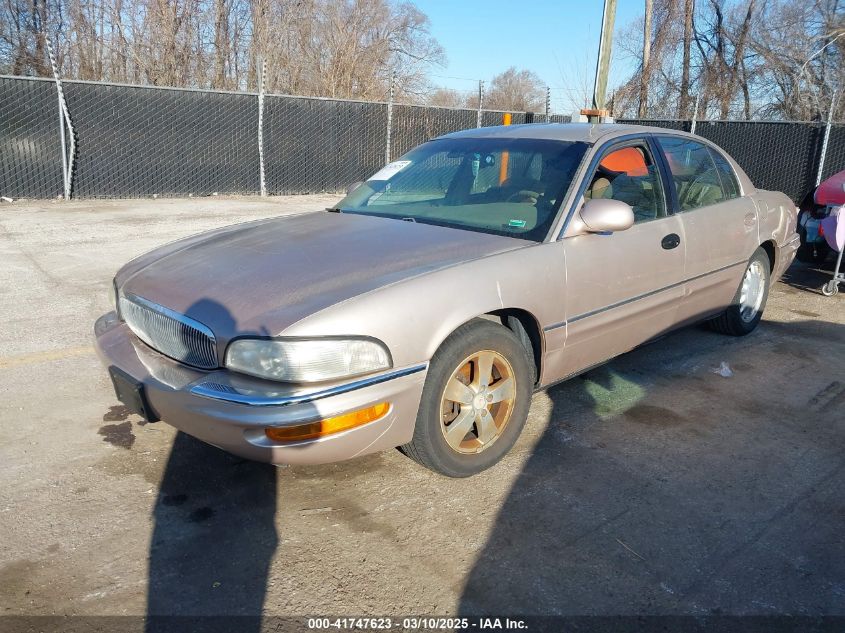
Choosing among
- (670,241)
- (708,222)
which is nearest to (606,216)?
(670,241)

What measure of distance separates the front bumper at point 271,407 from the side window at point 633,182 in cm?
171

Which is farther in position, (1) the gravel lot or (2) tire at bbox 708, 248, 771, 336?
(2) tire at bbox 708, 248, 771, 336

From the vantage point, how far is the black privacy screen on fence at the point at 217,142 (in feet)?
37.8

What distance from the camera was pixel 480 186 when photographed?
3.92m

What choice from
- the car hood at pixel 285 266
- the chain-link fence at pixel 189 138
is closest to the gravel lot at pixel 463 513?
the car hood at pixel 285 266

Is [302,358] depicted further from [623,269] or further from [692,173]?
[692,173]

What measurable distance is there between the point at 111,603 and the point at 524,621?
55.3 inches

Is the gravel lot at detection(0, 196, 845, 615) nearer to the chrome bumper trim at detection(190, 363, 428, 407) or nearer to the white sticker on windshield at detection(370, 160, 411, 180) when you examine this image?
the chrome bumper trim at detection(190, 363, 428, 407)

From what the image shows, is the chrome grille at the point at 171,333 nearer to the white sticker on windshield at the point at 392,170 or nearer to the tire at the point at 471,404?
the tire at the point at 471,404

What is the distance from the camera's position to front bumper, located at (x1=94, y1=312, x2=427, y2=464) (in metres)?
2.52

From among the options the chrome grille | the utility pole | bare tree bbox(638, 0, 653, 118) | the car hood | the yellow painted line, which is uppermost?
bare tree bbox(638, 0, 653, 118)

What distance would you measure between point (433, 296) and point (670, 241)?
1.94 meters

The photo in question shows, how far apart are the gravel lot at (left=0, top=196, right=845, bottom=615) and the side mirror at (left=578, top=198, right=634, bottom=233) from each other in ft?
3.60

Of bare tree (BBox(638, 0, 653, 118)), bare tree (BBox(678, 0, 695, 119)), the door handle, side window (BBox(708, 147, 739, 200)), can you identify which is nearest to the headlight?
the door handle
